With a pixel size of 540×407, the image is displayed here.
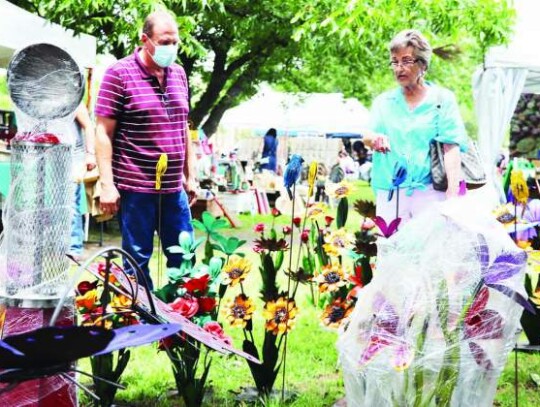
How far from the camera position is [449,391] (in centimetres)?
272

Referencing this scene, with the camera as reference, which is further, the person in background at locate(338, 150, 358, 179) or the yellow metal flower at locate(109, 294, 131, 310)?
the person in background at locate(338, 150, 358, 179)

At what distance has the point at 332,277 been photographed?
138 inches

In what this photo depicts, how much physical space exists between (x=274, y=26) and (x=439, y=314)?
34.3 feet

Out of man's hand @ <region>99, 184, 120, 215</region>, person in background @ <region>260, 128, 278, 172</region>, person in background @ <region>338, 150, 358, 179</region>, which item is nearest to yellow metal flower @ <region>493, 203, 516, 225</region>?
man's hand @ <region>99, 184, 120, 215</region>

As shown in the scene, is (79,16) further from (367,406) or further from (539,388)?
(367,406)

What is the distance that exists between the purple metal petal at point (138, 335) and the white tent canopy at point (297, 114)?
2438 centimetres

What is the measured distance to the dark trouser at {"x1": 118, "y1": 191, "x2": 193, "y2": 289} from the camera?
4.17 meters

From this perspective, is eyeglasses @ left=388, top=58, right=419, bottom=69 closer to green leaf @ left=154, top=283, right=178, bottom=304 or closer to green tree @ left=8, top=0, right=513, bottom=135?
green tree @ left=8, top=0, right=513, bottom=135

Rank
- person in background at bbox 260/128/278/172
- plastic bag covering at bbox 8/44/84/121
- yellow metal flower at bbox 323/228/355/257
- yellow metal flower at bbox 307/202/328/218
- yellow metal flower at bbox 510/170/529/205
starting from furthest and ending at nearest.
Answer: person in background at bbox 260/128/278/172
yellow metal flower at bbox 307/202/328/218
yellow metal flower at bbox 323/228/355/257
yellow metal flower at bbox 510/170/529/205
plastic bag covering at bbox 8/44/84/121

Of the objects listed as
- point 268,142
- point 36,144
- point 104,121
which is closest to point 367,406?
point 36,144

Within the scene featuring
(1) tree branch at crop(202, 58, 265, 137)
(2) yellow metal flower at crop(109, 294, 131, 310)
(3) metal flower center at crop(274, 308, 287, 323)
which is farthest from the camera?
(1) tree branch at crop(202, 58, 265, 137)

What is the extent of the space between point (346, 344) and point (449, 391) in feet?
1.09

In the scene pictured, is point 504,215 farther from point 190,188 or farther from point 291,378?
point 190,188

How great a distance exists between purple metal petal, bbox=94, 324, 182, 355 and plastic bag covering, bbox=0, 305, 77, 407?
514 millimetres
